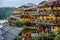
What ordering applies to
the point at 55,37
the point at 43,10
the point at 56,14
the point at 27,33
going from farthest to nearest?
the point at 43,10 < the point at 56,14 < the point at 27,33 < the point at 55,37

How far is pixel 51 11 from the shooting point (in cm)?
2108

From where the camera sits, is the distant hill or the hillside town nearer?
the hillside town

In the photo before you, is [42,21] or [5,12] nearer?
[42,21]

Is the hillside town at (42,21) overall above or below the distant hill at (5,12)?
above

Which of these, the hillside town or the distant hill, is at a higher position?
the hillside town

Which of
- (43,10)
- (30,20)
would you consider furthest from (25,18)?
(43,10)

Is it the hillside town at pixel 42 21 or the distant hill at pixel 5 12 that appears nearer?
the hillside town at pixel 42 21

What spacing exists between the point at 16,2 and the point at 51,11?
18.2m

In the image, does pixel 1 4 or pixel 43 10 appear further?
pixel 1 4

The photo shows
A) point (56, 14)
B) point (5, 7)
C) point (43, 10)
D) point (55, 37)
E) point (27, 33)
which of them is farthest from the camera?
point (5, 7)

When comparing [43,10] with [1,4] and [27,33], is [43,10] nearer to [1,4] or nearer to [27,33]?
[27,33]

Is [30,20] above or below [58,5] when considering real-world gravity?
below

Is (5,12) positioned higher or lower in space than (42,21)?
lower

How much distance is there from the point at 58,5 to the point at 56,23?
7.30ft
